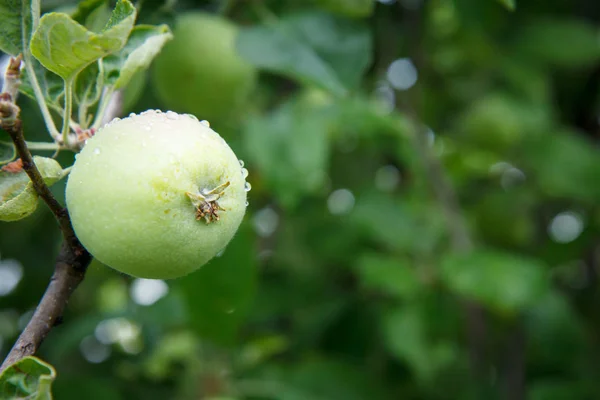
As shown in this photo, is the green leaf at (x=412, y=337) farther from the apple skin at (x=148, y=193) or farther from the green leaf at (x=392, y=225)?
the apple skin at (x=148, y=193)

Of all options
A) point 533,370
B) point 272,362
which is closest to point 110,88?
point 272,362

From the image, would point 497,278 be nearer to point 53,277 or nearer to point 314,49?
point 314,49

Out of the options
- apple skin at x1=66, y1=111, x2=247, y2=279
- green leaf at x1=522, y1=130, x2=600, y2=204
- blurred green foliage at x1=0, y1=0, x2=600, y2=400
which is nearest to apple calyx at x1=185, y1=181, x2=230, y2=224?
apple skin at x1=66, y1=111, x2=247, y2=279

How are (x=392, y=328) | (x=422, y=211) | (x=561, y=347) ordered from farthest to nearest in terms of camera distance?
(x=422, y=211) → (x=561, y=347) → (x=392, y=328)

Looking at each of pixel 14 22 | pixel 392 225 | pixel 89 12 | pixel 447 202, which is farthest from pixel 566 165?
pixel 14 22

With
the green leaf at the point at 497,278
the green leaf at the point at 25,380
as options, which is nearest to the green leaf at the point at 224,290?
the green leaf at the point at 497,278

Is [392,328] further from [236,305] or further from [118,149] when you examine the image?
[118,149]
